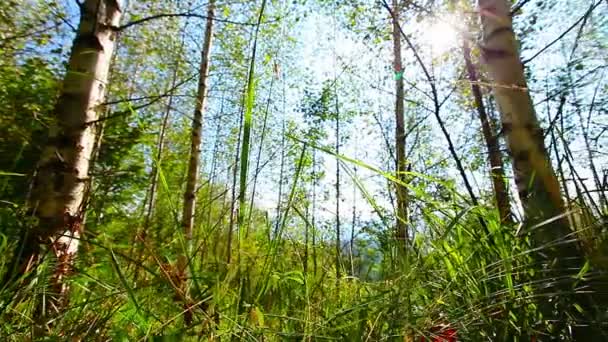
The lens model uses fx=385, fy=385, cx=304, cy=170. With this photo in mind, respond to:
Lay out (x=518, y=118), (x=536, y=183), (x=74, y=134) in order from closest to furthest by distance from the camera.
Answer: (x=536, y=183), (x=518, y=118), (x=74, y=134)

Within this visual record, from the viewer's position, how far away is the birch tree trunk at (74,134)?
5.75 ft

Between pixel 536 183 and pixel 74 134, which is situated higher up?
pixel 74 134

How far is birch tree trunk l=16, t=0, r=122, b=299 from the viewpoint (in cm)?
175

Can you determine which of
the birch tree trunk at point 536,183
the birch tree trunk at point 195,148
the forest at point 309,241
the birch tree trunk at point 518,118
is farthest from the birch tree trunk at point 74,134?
the birch tree trunk at point 195,148

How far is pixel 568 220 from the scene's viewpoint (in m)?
1.27

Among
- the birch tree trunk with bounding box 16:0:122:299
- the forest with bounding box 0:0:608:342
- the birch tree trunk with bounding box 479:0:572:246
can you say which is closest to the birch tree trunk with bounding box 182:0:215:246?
the forest with bounding box 0:0:608:342

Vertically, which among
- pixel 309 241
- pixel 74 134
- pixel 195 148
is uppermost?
pixel 195 148

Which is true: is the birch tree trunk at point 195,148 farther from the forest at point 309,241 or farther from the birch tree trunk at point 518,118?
the birch tree trunk at point 518,118

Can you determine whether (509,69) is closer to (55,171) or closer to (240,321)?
(240,321)

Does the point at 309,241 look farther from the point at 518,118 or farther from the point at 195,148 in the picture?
the point at 195,148

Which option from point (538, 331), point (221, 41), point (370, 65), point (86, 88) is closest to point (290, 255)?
point (538, 331)

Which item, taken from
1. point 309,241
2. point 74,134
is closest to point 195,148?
point 74,134

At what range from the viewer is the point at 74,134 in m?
1.91

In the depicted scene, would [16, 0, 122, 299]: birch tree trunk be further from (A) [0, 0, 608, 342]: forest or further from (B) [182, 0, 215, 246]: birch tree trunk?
(B) [182, 0, 215, 246]: birch tree trunk
